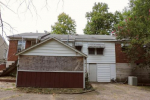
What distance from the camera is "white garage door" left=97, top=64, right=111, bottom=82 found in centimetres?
1384

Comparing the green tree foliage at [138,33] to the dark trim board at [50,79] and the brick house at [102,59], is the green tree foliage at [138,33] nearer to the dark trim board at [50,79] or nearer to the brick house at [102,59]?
the brick house at [102,59]

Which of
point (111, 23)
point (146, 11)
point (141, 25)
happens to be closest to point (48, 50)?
point (141, 25)

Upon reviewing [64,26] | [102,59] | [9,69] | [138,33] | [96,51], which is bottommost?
[9,69]

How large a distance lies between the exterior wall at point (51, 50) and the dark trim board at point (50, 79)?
5.25 feet

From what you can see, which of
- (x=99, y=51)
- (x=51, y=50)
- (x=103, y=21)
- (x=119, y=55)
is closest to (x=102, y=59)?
(x=99, y=51)

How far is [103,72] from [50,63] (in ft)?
25.0

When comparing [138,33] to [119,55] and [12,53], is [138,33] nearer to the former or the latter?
[119,55]

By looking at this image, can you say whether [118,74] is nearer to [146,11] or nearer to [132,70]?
[132,70]

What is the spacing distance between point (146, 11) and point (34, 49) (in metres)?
12.8

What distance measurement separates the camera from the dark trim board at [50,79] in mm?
8727

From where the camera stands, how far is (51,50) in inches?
365

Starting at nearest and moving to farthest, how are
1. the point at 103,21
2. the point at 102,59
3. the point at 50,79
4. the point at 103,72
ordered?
1. the point at 50,79
2. the point at 103,72
3. the point at 102,59
4. the point at 103,21

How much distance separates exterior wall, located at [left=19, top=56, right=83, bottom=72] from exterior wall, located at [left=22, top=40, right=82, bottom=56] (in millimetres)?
328

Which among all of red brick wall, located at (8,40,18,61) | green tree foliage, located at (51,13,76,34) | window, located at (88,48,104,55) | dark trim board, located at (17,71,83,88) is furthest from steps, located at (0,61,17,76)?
green tree foliage, located at (51,13,76,34)
